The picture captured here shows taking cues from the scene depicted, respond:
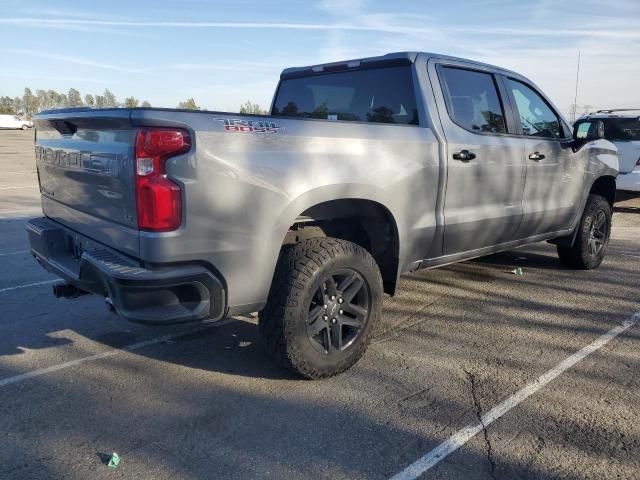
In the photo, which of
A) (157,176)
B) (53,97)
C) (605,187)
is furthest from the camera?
(53,97)

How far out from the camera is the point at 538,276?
591 cm

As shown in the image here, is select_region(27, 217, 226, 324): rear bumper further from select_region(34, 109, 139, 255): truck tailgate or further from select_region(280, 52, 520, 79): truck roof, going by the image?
select_region(280, 52, 520, 79): truck roof

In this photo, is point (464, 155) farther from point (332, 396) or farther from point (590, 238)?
point (590, 238)

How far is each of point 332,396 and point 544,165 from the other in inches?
117

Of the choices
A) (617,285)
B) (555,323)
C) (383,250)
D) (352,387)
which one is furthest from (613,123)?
(352,387)

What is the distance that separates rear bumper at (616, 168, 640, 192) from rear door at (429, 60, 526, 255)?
21.2ft

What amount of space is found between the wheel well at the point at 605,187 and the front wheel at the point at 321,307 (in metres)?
3.63

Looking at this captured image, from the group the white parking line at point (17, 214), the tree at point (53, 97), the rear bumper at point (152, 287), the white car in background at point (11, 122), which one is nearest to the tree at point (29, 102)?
the tree at point (53, 97)

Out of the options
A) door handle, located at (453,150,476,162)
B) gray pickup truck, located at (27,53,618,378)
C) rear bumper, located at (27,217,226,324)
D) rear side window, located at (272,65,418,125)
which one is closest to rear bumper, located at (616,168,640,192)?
gray pickup truck, located at (27,53,618,378)

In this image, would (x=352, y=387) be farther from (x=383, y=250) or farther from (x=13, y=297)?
(x=13, y=297)

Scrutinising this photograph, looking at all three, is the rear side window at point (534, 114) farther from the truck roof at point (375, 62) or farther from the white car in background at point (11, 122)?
the white car in background at point (11, 122)

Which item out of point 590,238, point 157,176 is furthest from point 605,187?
point 157,176

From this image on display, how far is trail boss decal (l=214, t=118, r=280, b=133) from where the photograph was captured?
2.83 metres

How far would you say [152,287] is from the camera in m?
2.71
